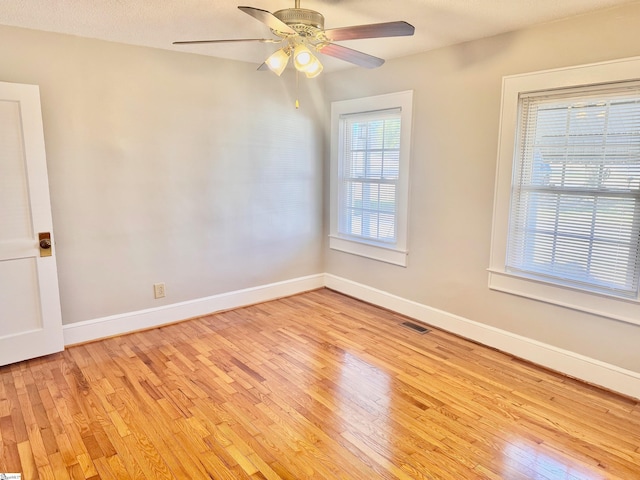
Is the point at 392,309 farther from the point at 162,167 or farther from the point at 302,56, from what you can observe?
the point at 302,56

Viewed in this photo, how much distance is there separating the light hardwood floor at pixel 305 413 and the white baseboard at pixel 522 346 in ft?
0.29

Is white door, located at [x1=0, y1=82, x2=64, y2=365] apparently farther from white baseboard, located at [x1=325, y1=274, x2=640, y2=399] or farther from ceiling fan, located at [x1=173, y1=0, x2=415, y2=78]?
white baseboard, located at [x1=325, y1=274, x2=640, y2=399]

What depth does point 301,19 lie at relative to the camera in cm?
201

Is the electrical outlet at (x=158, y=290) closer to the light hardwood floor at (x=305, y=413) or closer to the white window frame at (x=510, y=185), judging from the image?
the light hardwood floor at (x=305, y=413)

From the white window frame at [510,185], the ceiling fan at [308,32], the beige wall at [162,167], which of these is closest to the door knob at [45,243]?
the beige wall at [162,167]

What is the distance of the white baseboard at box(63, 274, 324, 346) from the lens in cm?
331

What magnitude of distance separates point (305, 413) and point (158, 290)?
192cm

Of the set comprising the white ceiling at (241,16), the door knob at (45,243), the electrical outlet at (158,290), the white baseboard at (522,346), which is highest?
the white ceiling at (241,16)

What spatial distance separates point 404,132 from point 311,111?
3.93ft

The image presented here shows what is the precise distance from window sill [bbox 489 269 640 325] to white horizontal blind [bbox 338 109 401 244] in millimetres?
1114

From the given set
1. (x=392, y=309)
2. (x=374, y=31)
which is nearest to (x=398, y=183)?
(x=392, y=309)

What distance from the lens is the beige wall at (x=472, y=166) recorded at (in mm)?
2590

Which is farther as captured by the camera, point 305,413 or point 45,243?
point 45,243

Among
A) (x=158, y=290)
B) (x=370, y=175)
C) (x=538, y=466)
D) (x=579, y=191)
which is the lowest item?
(x=538, y=466)
